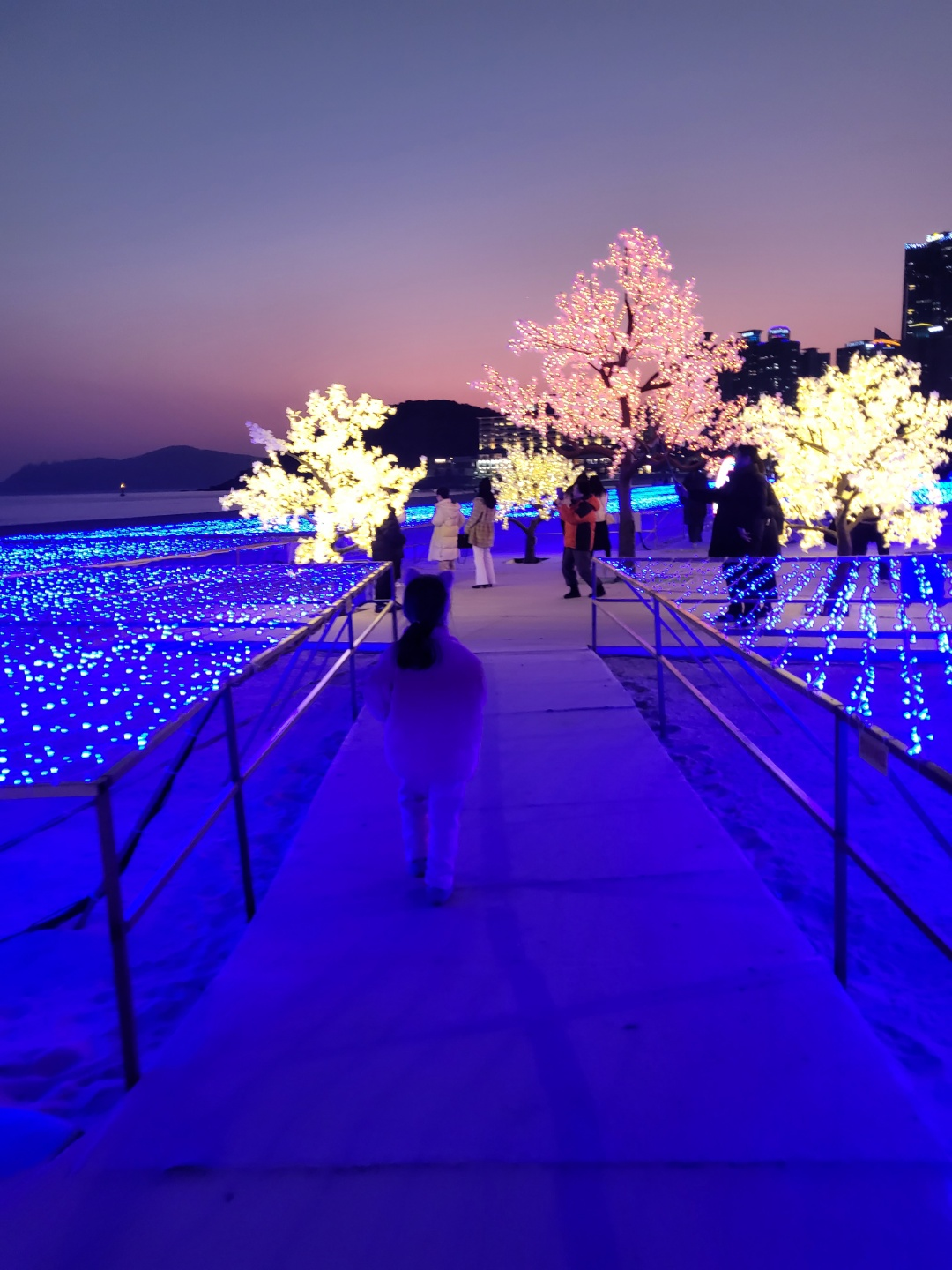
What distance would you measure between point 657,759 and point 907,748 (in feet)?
11.0

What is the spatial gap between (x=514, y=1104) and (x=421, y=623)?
1.71 meters

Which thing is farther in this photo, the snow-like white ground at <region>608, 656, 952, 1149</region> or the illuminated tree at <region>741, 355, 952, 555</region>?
the illuminated tree at <region>741, 355, 952, 555</region>

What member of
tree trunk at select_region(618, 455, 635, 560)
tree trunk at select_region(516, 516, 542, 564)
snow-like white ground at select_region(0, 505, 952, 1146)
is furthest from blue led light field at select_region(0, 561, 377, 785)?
tree trunk at select_region(516, 516, 542, 564)

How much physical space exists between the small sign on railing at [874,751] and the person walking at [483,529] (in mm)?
11150

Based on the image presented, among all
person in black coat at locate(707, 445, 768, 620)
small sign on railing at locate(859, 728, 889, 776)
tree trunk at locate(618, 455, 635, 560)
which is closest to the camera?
small sign on railing at locate(859, 728, 889, 776)

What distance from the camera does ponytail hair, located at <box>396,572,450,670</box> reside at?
3387 millimetres

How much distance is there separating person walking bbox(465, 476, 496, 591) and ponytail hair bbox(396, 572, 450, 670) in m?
9.97

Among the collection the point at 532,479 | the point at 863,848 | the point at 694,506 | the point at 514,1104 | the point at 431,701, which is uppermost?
the point at 532,479

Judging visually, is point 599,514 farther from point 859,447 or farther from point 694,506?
point 694,506

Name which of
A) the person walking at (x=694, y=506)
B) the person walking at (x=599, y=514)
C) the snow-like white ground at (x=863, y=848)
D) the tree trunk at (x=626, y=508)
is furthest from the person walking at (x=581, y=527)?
the person walking at (x=694, y=506)

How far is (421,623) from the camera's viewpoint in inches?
134

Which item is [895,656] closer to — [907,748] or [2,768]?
[907,748]

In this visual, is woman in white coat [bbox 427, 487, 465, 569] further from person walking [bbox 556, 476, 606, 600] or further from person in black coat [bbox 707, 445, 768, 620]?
person in black coat [bbox 707, 445, 768, 620]

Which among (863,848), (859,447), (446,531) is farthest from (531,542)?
(863,848)
